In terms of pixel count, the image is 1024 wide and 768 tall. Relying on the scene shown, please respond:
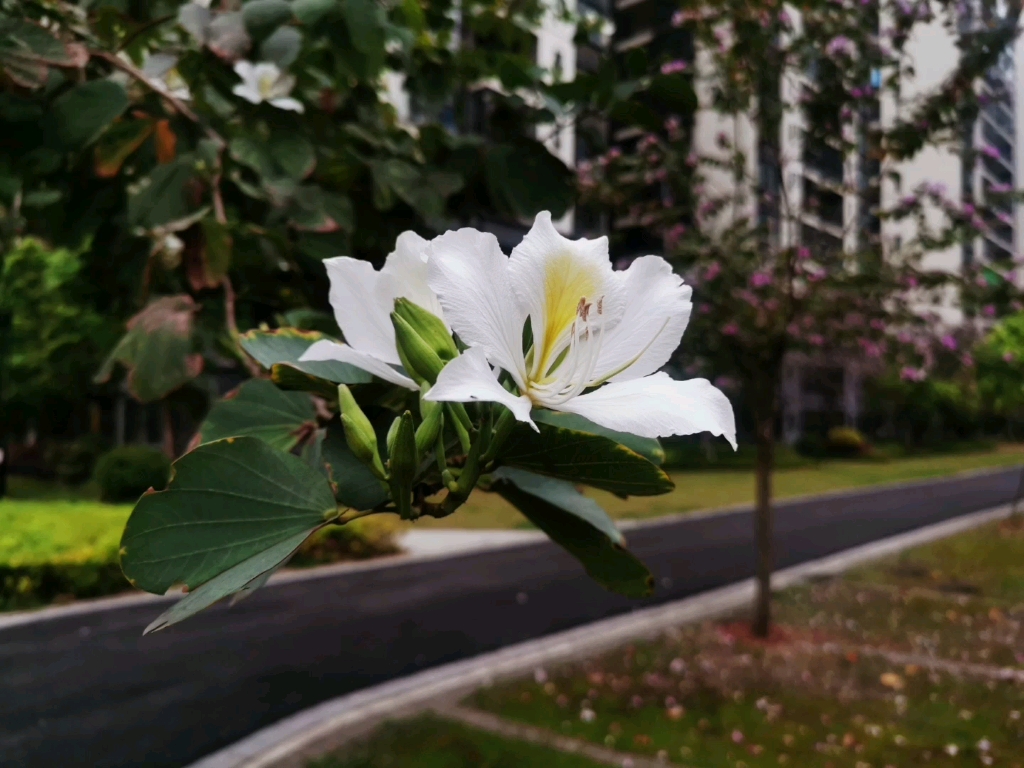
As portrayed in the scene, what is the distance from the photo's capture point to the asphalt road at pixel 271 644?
12.2 ft

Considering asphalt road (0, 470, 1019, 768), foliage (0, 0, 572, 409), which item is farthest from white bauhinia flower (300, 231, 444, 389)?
asphalt road (0, 470, 1019, 768)

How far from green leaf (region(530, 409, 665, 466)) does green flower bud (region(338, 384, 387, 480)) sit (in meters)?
0.09

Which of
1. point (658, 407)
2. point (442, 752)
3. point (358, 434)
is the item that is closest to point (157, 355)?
point (358, 434)

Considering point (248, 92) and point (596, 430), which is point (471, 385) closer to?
point (596, 430)

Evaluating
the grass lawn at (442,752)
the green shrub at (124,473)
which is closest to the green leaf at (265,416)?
the grass lawn at (442,752)

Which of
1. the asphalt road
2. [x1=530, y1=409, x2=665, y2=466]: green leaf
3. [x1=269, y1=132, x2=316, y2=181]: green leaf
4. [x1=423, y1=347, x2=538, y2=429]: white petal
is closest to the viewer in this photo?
[x1=423, y1=347, x2=538, y2=429]: white petal

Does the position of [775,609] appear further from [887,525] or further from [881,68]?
[887,525]

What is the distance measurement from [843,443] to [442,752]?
21672mm

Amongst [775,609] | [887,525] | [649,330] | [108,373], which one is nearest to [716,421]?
[649,330]

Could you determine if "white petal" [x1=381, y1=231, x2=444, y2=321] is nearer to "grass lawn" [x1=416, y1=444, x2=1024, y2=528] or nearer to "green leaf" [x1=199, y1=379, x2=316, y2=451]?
"green leaf" [x1=199, y1=379, x2=316, y2=451]

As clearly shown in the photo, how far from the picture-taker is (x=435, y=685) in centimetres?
401

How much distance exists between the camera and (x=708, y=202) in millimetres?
4648

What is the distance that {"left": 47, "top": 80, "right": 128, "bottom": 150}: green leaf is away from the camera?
45.0 inches

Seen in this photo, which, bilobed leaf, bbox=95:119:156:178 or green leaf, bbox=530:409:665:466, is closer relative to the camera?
green leaf, bbox=530:409:665:466
